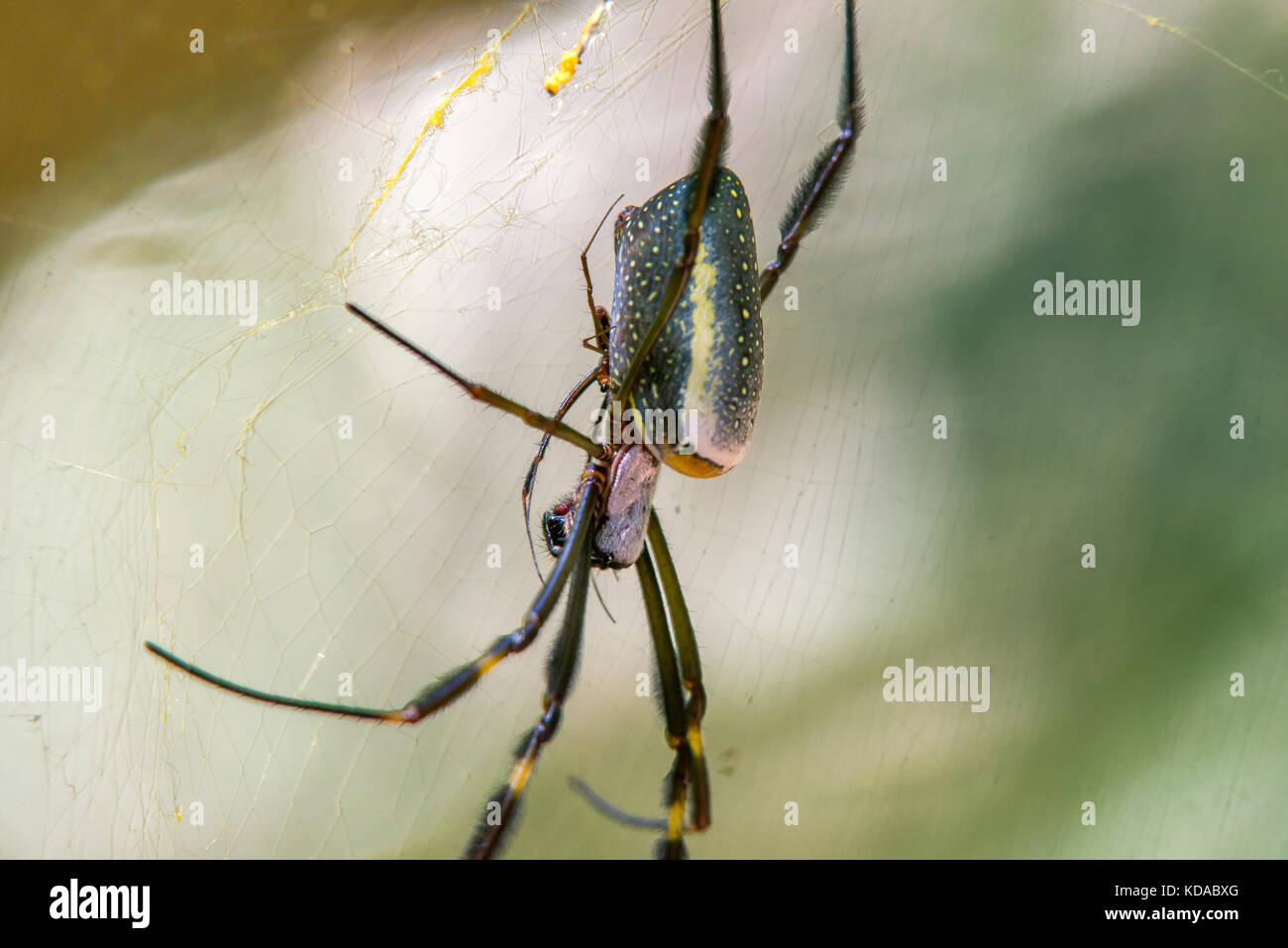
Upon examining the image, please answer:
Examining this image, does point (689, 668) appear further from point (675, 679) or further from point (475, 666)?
point (475, 666)

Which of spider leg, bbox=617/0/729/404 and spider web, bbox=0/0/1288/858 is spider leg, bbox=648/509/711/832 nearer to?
spider web, bbox=0/0/1288/858

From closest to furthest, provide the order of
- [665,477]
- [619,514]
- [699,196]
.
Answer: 1. [699,196]
2. [619,514]
3. [665,477]

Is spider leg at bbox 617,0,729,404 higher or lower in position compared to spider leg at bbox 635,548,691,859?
higher

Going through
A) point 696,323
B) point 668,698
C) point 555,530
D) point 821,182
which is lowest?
point 668,698

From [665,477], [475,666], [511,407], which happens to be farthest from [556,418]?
[665,477]

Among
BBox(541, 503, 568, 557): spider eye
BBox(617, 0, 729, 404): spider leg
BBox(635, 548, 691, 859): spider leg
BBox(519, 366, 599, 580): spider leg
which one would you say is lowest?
BBox(635, 548, 691, 859): spider leg

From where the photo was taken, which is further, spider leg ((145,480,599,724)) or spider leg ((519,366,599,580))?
spider leg ((519,366,599,580))

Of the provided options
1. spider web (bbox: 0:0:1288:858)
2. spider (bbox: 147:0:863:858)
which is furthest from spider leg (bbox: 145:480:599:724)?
spider web (bbox: 0:0:1288:858)

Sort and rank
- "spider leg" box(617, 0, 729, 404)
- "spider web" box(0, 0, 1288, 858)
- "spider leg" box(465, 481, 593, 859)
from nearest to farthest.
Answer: "spider leg" box(617, 0, 729, 404) < "spider leg" box(465, 481, 593, 859) < "spider web" box(0, 0, 1288, 858)
